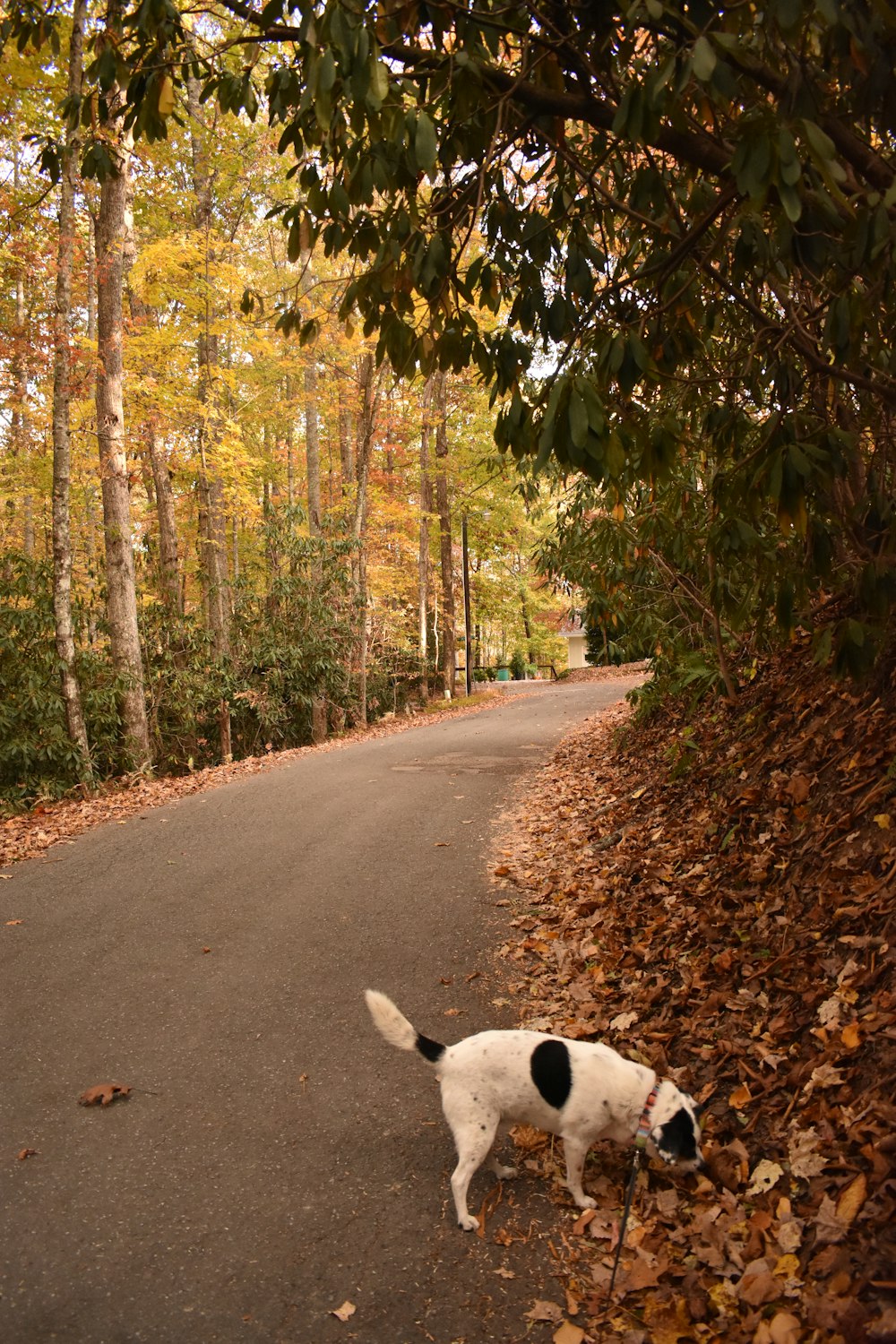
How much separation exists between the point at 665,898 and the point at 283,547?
14.5m

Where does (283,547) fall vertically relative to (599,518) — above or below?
above

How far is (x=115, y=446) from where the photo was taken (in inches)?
501

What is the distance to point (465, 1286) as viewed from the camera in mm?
2859

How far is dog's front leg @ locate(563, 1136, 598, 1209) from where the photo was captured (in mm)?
3238

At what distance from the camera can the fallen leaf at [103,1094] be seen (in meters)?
4.09

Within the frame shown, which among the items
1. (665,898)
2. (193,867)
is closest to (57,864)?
(193,867)

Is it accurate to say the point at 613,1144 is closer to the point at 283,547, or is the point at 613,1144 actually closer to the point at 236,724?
the point at 236,724

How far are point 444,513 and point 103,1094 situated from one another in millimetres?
23590

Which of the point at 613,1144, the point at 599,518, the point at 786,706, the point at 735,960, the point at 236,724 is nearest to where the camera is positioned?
the point at 613,1144

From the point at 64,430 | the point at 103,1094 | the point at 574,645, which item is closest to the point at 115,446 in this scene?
the point at 64,430

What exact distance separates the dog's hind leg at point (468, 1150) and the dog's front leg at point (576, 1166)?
31 cm

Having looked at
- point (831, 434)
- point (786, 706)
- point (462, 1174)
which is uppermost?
point (831, 434)

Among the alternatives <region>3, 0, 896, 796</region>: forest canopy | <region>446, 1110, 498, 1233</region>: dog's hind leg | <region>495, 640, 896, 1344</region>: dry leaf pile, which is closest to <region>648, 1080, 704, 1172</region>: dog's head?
<region>495, 640, 896, 1344</region>: dry leaf pile

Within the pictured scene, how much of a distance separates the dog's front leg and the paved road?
108 mm
